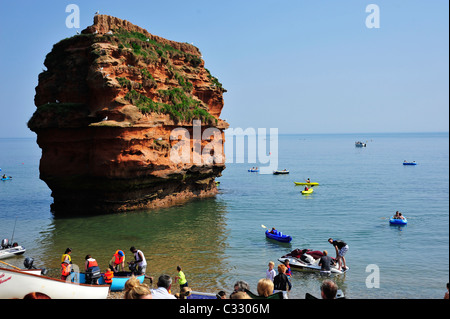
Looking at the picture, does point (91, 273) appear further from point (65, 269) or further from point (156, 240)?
point (156, 240)

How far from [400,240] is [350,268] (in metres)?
8.89

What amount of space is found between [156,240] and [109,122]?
1163cm

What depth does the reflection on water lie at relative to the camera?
851 inches

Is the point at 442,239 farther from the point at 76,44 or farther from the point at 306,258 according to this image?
the point at 76,44

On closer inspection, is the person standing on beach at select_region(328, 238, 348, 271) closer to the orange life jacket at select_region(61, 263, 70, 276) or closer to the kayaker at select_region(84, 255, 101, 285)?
the kayaker at select_region(84, 255, 101, 285)

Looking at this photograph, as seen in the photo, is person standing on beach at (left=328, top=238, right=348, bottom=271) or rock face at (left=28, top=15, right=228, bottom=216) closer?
person standing on beach at (left=328, top=238, right=348, bottom=271)

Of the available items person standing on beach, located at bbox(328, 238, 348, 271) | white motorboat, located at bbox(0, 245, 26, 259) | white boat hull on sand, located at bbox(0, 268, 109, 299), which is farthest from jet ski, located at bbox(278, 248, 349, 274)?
white motorboat, located at bbox(0, 245, 26, 259)

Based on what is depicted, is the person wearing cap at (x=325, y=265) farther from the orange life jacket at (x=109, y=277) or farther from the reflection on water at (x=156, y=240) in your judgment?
the orange life jacket at (x=109, y=277)

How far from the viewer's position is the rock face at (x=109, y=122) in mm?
33844

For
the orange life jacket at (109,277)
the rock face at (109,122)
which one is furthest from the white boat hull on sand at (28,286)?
the rock face at (109,122)

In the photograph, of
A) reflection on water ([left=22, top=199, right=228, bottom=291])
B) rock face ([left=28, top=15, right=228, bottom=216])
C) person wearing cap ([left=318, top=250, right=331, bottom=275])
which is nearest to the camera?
person wearing cap ([left=318, top=250, right=331, bottom=275])

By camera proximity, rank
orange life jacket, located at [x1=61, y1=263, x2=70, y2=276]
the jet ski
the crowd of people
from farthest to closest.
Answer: the jet ski < orange life jacket, located at [x1=61, y1=263, x2=70, y2=276] < the crowd of people

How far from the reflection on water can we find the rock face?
9.71 ft

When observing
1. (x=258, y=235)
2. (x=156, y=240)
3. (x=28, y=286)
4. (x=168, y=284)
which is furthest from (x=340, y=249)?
(x=28, y=286)
